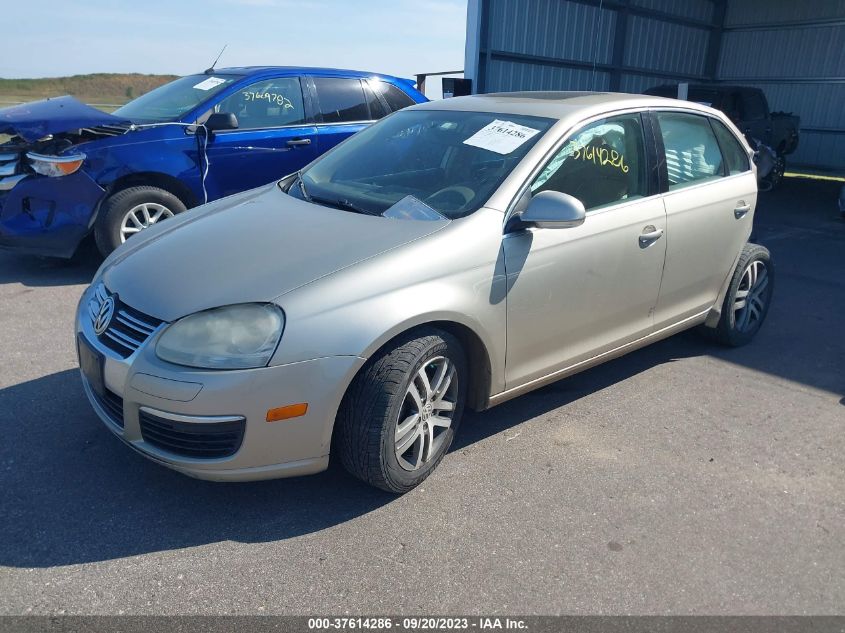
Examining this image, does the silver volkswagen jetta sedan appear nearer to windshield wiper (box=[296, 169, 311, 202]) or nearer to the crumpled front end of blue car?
windshield wiper (box=[296, 169, 311, 202])

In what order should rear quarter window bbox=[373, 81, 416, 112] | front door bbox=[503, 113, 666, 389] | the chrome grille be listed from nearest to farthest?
the chrome grille < front door bbox=[503, 113, 666, 389] < rear quarter window bbox=[373, 81, 416, 112]

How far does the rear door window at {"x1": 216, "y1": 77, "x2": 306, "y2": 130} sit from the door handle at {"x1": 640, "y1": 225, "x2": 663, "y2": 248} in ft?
12.9

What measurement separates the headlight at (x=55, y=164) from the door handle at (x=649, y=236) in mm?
4312

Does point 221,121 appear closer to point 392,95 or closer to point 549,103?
point 392,95

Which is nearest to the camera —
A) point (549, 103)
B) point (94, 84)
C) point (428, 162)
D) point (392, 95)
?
point (428, 162)

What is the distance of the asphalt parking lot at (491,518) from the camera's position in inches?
94.4

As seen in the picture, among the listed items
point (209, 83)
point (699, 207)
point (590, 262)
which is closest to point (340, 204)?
point (590, 262)

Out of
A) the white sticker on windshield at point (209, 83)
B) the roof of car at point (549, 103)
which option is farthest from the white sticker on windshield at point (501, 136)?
the white sticker on windshield at point (209, 83)

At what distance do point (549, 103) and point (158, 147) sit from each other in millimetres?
3524

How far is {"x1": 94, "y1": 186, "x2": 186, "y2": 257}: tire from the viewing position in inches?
220

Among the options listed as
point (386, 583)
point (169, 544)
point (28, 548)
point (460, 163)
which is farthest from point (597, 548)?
point (28, 548)

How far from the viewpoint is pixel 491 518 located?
2.83 metres

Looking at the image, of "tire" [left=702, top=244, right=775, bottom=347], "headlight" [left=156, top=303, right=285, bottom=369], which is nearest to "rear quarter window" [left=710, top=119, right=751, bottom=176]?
"tire" [left=702, top=244, right=775, bottom=347]

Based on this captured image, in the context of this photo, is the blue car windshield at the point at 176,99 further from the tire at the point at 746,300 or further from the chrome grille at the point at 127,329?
the tire at the point at 746,300
